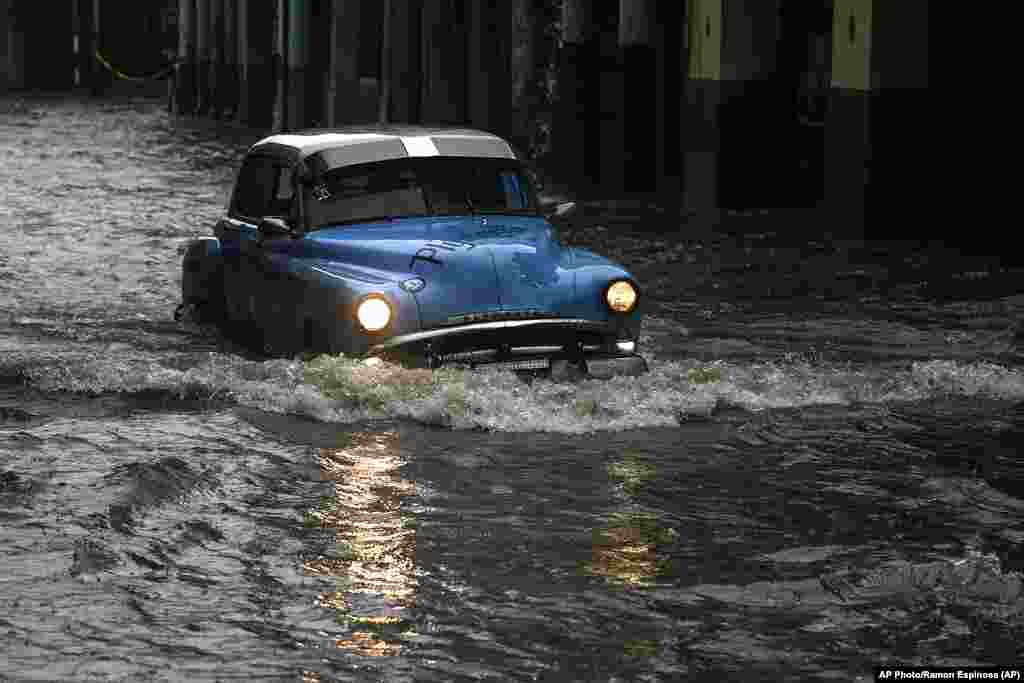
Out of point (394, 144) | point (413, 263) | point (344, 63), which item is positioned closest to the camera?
point (413, 263)

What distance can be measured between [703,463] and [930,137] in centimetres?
1075

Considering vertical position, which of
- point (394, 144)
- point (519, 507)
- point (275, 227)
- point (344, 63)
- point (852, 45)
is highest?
point (852, 45)

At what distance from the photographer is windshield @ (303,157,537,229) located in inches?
439

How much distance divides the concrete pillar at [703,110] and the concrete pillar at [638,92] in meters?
1.58

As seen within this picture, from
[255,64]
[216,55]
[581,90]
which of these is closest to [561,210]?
[581,90]

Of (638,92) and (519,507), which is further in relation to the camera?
(638,92)

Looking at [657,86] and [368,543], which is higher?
[657,86]

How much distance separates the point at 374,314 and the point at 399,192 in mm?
1399

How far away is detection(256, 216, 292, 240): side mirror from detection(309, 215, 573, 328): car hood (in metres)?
0.32

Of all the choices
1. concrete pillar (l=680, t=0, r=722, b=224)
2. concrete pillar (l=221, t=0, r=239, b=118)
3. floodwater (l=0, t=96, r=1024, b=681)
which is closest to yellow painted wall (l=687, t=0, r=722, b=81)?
concrete pillar (l=680, t=0, r=722, b=224)

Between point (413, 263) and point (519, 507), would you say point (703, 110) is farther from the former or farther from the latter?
point (519, 507)

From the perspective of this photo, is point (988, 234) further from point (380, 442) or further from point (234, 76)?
point (234, 76)

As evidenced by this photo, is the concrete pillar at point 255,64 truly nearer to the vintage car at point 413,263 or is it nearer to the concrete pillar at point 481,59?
the concrete pillar at point 481,59

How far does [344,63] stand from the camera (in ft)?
126
